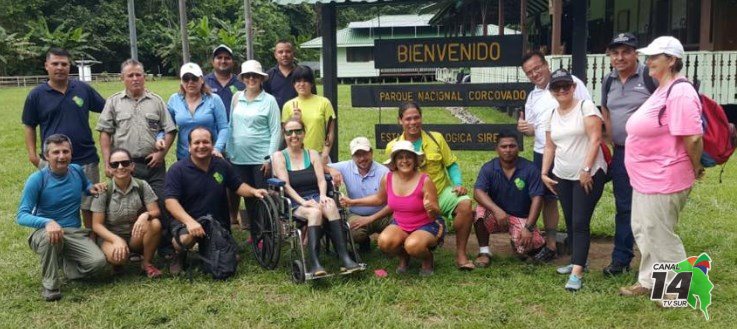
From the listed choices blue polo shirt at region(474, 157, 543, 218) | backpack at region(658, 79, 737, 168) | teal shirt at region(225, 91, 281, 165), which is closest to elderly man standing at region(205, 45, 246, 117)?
teal shirt at region(225, 91, 281, 165)

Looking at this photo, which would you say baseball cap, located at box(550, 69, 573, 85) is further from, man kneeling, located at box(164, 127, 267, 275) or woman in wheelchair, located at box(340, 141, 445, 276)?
man kneeling, located at box(164, 127, 267, 275)

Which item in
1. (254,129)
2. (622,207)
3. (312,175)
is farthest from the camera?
(254,129)

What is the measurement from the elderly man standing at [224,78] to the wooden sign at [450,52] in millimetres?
1301

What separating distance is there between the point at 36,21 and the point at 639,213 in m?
44.9

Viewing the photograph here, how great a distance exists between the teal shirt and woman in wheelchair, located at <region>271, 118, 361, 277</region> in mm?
348

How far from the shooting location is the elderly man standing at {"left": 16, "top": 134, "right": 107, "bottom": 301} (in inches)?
173

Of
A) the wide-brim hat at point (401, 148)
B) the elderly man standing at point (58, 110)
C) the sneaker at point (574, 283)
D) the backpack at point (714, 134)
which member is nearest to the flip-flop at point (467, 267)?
the sneaker at point (574, 283)

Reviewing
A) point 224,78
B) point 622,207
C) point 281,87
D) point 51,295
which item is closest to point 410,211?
point 622,207

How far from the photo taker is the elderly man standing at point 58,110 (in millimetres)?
4926

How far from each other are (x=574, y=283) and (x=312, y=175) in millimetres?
2020

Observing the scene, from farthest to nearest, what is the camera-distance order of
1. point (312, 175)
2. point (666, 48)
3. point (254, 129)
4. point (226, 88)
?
point (226, 88) < point (254, 129) < point (312, 175) < point (666, 48)

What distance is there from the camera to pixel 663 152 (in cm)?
372

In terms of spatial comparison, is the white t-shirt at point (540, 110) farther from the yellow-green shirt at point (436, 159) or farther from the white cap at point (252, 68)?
the white cap at point (252, 68)

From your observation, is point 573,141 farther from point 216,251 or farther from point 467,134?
point 216,251
